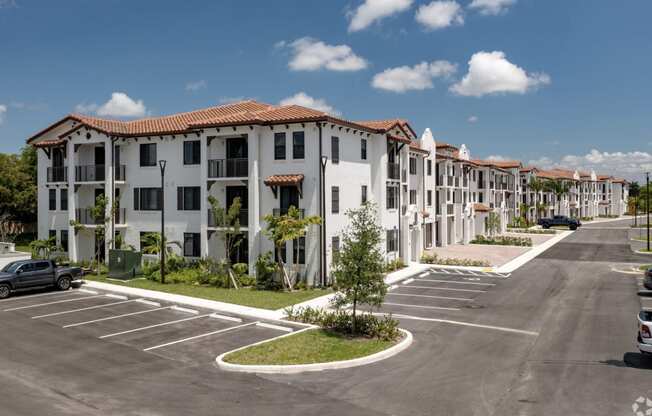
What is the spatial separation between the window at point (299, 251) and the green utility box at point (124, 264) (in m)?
10.6

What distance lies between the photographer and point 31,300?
26.1 metres

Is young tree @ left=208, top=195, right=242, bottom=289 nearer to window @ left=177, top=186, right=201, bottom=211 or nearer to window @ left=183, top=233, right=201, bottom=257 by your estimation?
window @ left=177, top=186, right=201, bottom=211

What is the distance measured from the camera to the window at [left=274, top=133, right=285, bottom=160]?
29.7 meters

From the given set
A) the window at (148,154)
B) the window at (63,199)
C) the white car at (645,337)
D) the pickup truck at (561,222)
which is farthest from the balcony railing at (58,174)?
the pickup truck at (561,222)

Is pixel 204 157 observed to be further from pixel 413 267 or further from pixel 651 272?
pixel 651 272

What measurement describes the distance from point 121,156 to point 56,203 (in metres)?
7.84

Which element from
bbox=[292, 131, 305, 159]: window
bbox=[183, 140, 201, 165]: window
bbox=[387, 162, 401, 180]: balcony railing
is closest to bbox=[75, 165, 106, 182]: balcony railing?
bbox=[183, 140, 201, 165]: window

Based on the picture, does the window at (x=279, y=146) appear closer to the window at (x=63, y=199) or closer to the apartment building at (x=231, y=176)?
the apartment building at (x=231, y=176)

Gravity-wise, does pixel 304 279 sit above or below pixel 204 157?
below

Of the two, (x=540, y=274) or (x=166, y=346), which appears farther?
(x=540, y=274)

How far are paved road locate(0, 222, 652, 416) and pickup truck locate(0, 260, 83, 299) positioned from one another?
489 centimetres

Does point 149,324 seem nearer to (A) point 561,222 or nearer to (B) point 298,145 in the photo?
(B) point 298,145

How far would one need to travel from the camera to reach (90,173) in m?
36.2

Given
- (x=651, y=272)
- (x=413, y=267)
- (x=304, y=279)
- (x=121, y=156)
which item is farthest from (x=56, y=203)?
(x=651, y=272)
